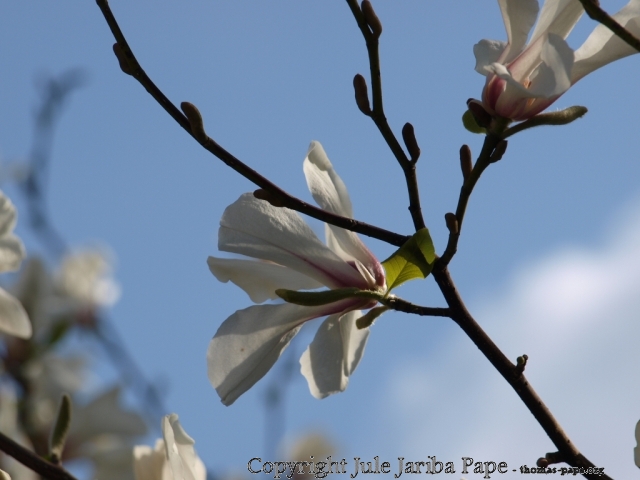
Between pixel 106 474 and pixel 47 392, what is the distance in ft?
2.06

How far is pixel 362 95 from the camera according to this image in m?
0.68

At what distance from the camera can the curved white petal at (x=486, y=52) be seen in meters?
0.71

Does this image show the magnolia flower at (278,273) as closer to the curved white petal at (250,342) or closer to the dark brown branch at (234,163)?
the curved white petal at (250,342)

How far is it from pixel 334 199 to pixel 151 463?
0.36 metres

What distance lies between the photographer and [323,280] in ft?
Answer: 2.56

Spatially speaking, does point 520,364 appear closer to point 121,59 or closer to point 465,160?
point 465,160

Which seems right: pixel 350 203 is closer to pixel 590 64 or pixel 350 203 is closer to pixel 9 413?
pixel 590 64

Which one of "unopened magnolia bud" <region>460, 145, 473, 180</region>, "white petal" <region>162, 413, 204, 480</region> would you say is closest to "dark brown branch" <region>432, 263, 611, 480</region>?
"unopened magnolia bud" <region>460, 145, 473, 180</region>

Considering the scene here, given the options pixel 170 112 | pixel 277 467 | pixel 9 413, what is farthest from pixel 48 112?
pixel 170 112

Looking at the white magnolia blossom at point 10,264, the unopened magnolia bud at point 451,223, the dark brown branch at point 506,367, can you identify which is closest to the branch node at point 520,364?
the dark brown branch at point 506,367

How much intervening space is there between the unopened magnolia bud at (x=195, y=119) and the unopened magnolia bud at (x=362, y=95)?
134 millimetres

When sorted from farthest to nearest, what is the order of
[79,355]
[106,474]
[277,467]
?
[79,355] < [106,474] < [277,467]

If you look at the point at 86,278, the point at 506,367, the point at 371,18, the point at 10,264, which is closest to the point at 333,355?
the point at 506,367

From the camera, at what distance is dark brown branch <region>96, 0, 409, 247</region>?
0.62m
